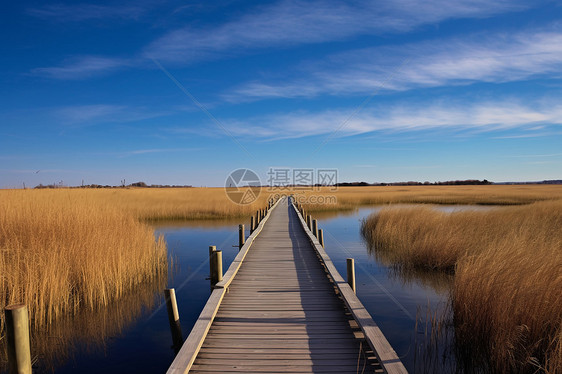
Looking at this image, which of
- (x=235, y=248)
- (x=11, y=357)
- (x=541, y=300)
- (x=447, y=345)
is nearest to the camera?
(x=11, y=357)

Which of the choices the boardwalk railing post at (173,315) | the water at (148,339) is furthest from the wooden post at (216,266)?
the boardwalk railing post at (173,315)

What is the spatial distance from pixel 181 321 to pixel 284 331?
335 centimetres

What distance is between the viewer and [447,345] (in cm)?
568

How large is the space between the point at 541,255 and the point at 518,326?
8.45ft

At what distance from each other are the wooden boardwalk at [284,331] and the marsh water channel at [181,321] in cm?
109

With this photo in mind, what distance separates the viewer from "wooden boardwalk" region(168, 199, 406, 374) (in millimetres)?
3973

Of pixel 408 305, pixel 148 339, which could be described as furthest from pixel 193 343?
pixel 408 305

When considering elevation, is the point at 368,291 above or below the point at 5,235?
below

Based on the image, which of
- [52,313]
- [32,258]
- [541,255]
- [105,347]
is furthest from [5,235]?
[541,255]

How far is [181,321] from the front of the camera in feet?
24.0

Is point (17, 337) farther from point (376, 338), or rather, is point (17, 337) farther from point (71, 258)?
point (71, 258)

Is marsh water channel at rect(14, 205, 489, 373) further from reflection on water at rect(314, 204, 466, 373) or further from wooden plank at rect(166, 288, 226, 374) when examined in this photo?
wooden plank at rect(166, 288, 226, 374)

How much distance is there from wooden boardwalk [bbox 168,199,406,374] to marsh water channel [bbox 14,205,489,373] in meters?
1.09

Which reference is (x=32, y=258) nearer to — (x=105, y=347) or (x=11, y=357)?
(x=105, y=347)
